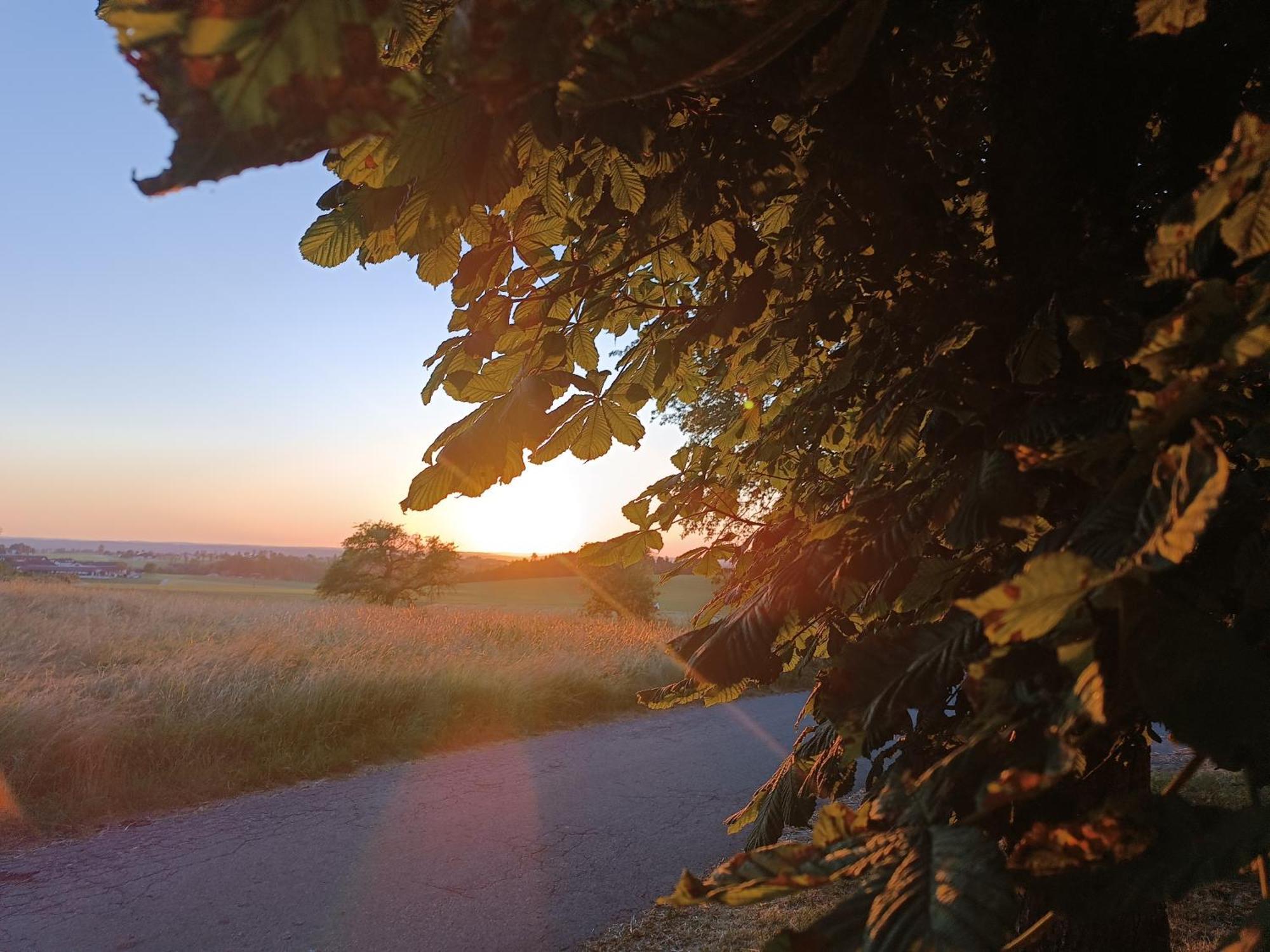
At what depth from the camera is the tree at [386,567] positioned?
28188 millimetres

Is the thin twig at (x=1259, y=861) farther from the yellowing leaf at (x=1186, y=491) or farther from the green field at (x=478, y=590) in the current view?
the green field at (x=478, y=590)

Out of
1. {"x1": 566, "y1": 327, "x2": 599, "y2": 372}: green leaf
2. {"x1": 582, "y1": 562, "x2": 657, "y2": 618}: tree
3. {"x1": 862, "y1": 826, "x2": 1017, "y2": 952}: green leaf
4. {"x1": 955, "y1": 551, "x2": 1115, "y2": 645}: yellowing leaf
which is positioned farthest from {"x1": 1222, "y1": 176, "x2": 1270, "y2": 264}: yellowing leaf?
{"x1": 582, "y1": 562, "x2": 657, "y2": 618}: tree

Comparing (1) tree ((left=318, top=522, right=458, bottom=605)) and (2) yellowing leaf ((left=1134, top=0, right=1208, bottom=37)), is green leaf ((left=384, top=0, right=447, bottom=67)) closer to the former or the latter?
(2) yellowing leaf ((left=1134, top=0, right=1208, bottom=37))

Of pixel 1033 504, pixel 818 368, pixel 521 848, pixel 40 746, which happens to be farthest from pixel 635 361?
pixel 40 746

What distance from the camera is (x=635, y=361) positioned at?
2439mm

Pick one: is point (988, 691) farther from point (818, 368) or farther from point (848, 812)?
point (818, 368)

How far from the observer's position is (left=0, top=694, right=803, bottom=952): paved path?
4.18 meters

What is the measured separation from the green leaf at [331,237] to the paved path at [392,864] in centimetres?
401

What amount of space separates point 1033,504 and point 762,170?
1.30 meters

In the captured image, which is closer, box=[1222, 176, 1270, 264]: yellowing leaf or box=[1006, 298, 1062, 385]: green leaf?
box=[1222, 176, 1270, 264]: yellowing leaf

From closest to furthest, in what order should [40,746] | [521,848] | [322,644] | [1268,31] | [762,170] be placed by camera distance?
[1268,31] < [762,170] < [521,848] < [40,746] < [322,644]

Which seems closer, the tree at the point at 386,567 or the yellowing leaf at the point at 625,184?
the yellowing leaf at the point at 625,184

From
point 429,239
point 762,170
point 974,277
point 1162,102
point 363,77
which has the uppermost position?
point 1162,102

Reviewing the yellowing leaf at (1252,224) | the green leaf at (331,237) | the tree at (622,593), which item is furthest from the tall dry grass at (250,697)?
the tree at (622,593)
